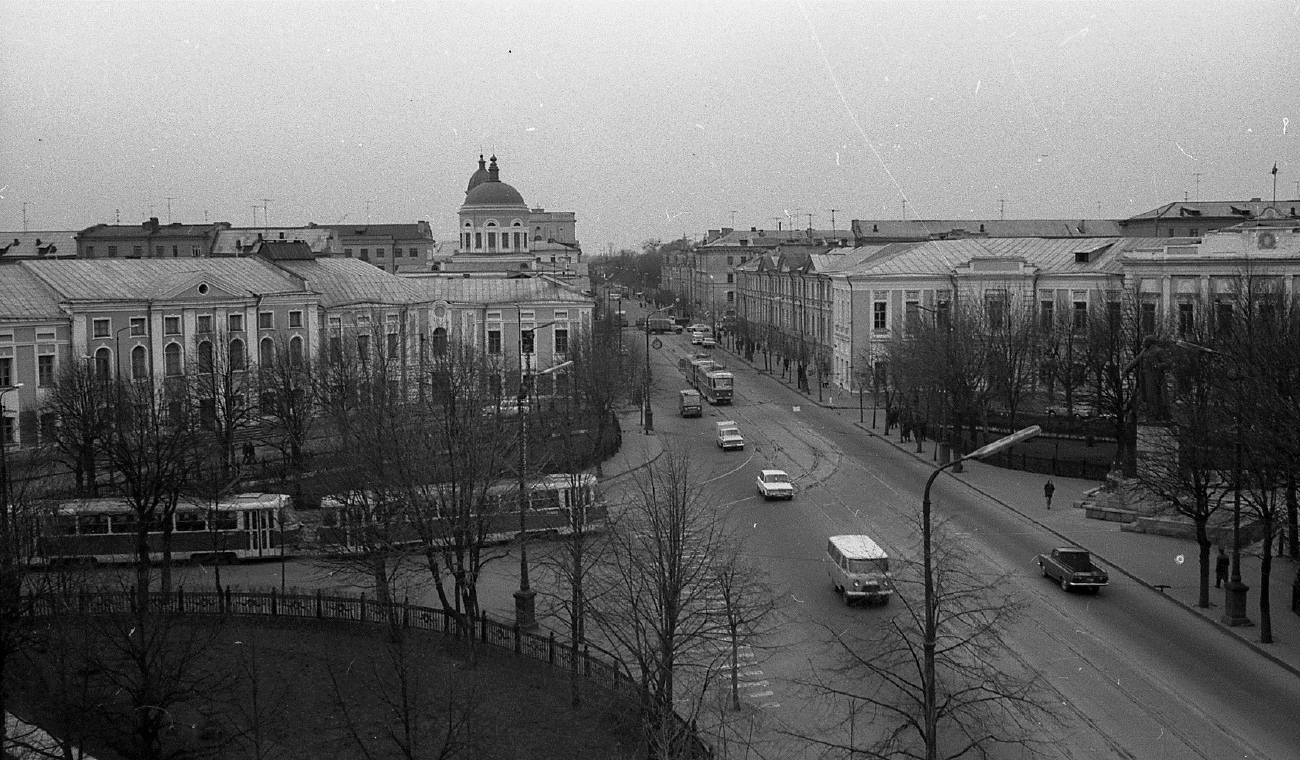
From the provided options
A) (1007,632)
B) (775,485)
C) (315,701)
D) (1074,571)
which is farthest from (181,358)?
(1007,632)

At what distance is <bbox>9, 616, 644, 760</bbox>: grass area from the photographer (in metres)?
15.5

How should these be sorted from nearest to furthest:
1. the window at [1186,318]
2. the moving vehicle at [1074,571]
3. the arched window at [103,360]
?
the moving vehicle at [1074,571] → the window at [1186,318] → the arched window at [103,360]

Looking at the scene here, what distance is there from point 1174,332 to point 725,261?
7257 cm

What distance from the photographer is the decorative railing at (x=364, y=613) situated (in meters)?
17.0

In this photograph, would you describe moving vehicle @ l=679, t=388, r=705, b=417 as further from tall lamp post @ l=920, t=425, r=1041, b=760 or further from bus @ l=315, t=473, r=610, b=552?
tall lamp post @ l=920, t=425, r=1041, b=760

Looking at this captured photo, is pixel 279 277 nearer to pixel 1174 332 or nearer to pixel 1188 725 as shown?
pixel 1174 332

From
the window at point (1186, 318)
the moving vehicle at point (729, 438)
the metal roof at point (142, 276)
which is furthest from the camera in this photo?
the metal roof at point (142, 276)

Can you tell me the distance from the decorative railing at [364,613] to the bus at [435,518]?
1.04 m

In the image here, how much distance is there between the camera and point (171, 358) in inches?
1647

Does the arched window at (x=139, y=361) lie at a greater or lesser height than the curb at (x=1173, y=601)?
greater

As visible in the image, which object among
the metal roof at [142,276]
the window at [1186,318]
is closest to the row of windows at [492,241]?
the metal roof at [142,276]

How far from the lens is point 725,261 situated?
107 metres

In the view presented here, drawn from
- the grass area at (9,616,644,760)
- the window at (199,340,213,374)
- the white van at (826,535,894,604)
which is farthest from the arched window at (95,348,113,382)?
the white van at (826,535,894,604)

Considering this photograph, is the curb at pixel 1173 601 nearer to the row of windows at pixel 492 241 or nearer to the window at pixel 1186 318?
the window at pixel 1186 318
